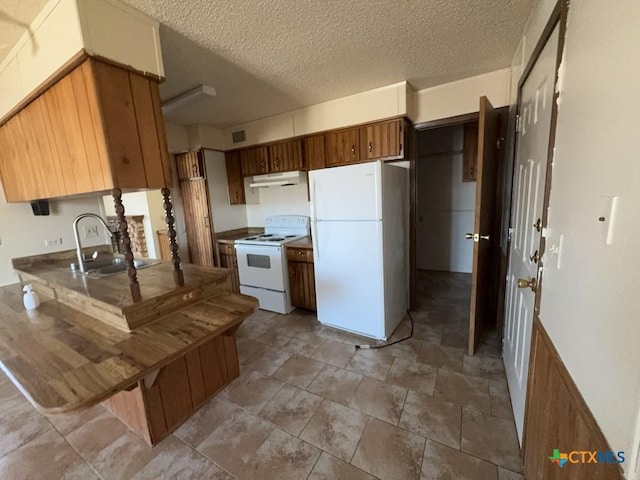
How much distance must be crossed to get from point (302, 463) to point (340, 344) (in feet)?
3.80

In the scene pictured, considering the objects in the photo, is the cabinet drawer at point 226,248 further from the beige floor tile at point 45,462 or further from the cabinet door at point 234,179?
the beige floor tile at point 45,462

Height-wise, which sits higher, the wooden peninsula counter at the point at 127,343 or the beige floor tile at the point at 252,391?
the wooden peninsula counter at the point at 127,343

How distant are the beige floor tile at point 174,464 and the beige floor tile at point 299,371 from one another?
721mm

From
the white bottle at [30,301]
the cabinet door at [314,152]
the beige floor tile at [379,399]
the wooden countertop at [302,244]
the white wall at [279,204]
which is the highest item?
the cabinet door at [314,152]

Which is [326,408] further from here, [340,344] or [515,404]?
[515,404]

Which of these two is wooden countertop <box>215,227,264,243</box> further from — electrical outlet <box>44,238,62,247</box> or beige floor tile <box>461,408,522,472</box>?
beige floor tile <box>461,408,522,472</box>

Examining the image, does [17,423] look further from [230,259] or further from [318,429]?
[230,259]

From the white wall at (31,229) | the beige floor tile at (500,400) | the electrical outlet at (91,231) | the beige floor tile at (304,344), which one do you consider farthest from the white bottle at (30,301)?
the beige floor tile at (500,400)

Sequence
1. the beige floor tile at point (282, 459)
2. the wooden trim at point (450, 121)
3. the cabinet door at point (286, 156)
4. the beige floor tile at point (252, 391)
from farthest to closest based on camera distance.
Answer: the cabinet door at point (286, 156)
the wooden trim at point (450, 121)
the beige floor tile at point (252, 391)
the beige floor tile at point (282, 459)

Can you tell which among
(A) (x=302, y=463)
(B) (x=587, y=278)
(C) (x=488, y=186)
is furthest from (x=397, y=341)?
(B) (x=587, y=278)

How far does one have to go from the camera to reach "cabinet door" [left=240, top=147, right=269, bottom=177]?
3523 millimetres

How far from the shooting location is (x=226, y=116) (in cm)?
329

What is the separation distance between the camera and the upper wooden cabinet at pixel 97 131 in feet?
4.39

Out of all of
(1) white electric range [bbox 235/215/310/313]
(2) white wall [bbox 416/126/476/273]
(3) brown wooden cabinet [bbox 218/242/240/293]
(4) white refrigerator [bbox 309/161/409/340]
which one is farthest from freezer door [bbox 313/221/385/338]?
(2) white wall [bbox 416/126/476/273]
